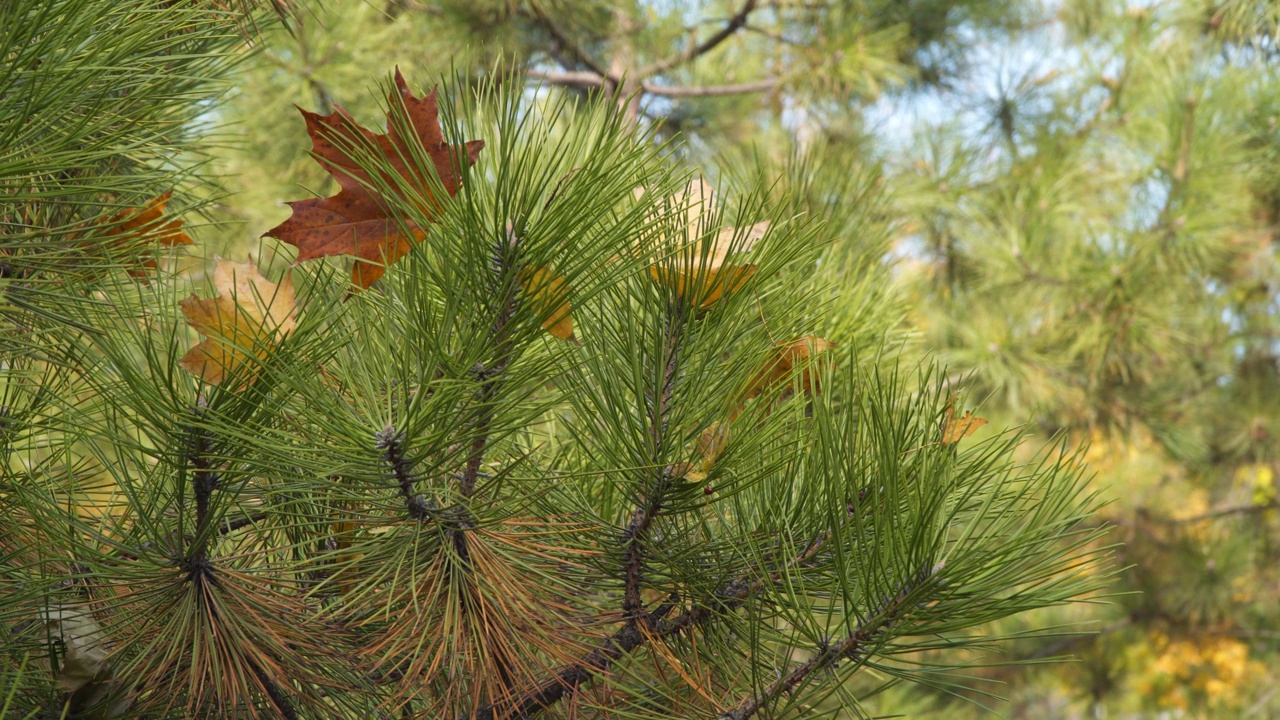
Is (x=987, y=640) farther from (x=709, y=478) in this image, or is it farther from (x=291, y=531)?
(x=291, y=531)

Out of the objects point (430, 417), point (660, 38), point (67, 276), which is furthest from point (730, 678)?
point (660, 38)

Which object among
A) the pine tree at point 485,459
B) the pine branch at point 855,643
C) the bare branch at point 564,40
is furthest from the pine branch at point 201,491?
the bare branch at point 564,40

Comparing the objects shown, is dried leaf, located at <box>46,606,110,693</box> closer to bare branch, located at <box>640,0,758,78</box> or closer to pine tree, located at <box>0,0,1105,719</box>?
pine tree, located at <box>0,0,1105,719</box>

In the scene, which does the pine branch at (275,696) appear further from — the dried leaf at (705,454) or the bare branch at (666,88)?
the bare branch at (666,88)

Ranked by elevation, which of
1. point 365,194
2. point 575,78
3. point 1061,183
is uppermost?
point 575,78

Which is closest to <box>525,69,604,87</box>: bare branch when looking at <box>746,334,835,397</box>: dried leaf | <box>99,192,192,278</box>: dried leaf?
<box>99,192,192,278</box>: dried leaf

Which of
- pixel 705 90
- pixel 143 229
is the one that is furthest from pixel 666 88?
pixel 143 229

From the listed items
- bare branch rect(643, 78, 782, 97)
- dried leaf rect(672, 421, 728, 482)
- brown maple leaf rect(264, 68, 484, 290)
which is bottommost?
dried leaf rect(672, 421, 728, 482)

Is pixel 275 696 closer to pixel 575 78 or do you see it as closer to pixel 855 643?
pixel 855 643
